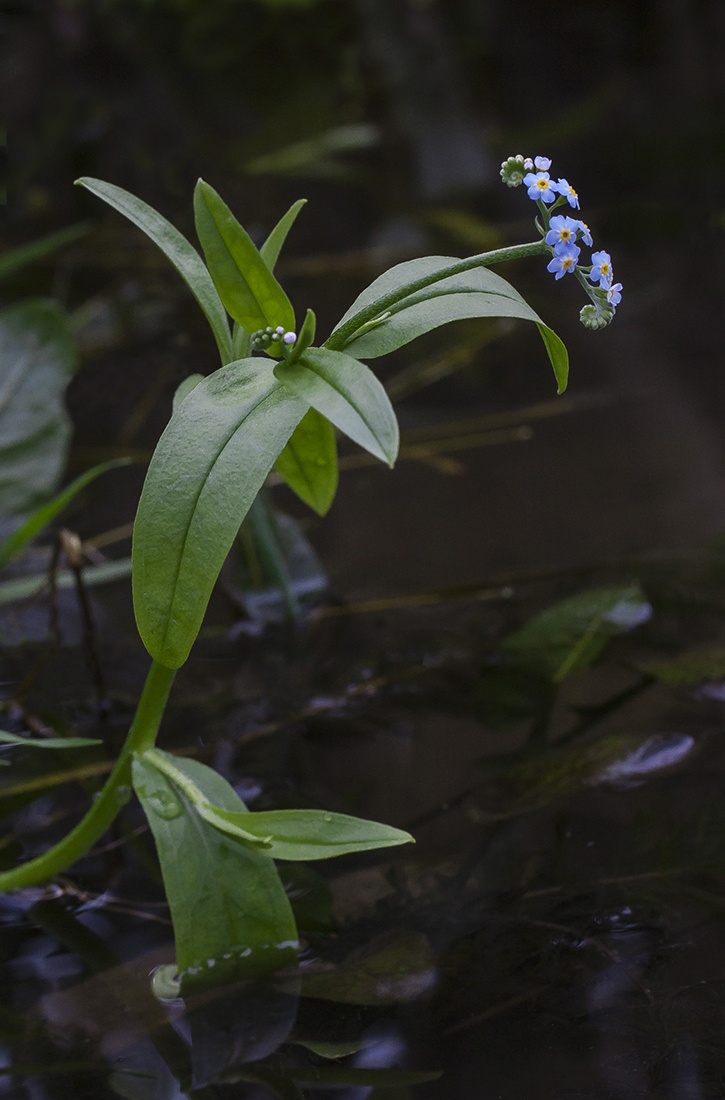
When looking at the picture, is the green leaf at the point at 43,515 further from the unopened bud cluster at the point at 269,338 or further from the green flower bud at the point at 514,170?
the green flower bud at the point at 514,170

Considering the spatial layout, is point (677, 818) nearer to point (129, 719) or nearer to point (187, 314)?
point (129, 719)

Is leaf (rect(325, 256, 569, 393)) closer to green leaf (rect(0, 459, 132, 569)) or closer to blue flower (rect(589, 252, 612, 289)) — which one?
blue flower (rect(589, 252, 612, 289))

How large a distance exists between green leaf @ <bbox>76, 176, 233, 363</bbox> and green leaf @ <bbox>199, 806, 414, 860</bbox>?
0.77 feet

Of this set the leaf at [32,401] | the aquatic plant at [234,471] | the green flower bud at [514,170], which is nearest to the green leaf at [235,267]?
the aquatic plant at [234,471]

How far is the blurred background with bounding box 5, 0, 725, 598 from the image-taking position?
873 millimetres

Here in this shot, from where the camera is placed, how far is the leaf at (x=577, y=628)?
0.67m

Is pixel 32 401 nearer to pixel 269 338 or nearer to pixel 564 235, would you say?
pixel 269 338

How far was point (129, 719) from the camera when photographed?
660mm

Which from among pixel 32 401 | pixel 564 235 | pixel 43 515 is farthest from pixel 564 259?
pixel 32 401

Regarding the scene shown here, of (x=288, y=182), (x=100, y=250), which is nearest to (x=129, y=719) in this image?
(x=100, y=250)

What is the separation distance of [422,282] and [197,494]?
135mm

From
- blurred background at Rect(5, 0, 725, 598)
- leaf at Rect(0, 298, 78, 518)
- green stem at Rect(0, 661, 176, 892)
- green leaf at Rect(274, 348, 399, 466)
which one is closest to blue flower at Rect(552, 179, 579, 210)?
green leaf at Rect(274, 348, 399, 466)

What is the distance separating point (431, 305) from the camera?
0.43 meters

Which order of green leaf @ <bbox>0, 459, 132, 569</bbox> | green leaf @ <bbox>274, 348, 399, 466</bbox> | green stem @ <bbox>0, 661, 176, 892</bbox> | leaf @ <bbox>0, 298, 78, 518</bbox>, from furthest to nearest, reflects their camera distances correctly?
1. leaf @ <bbox>0, 298, 78, 518</bbox>
2. green leaf @ <bbox>0, 459, 132, 569</bbox>
3. green stem @ <bbox>0, 661, 176, 892</bbox>
4. green leaf @ <bbox>274, 348, 399, 466</bbox>
